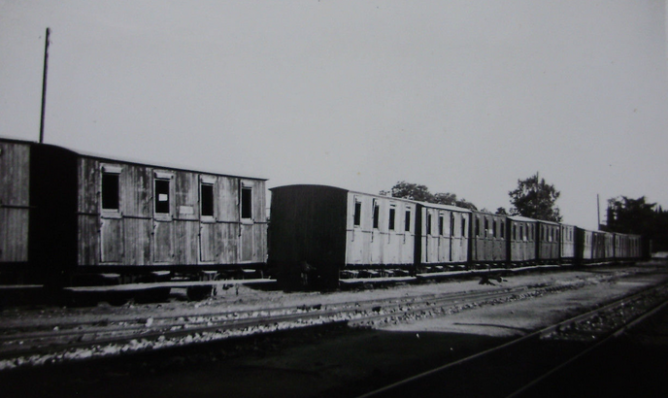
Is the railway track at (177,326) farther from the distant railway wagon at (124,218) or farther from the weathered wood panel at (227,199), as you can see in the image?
the weathered wood panel at (227,199)

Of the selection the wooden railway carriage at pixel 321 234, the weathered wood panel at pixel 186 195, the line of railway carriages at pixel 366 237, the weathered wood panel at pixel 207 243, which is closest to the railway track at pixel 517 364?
the wooden railway carriage at pixel 321 234

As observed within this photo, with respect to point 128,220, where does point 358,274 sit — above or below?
below

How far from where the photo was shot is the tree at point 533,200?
269ft

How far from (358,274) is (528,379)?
12.9 meters

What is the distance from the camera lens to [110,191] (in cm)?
1301

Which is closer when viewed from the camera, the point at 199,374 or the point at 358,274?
the point at 199,374

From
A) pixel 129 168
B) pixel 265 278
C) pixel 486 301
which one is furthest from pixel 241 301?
pixel 486 301

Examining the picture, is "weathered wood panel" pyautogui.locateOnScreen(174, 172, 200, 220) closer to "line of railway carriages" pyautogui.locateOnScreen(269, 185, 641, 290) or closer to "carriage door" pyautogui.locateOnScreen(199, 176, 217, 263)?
"carriage door" pyautogui.locateOnScreen(199, 176, 217, 263)

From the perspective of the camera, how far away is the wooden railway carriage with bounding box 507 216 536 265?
31.8 metres

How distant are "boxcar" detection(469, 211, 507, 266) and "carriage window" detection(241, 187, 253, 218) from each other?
15.0m

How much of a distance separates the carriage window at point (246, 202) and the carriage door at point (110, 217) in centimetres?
404

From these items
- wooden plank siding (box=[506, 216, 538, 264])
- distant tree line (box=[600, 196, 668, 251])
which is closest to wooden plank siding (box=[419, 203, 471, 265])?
wooden plank siding (box=[506, 216, 538, 264])

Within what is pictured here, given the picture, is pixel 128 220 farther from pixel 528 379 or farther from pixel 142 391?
pixel 528 379

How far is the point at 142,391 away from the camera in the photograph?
5906 mm
